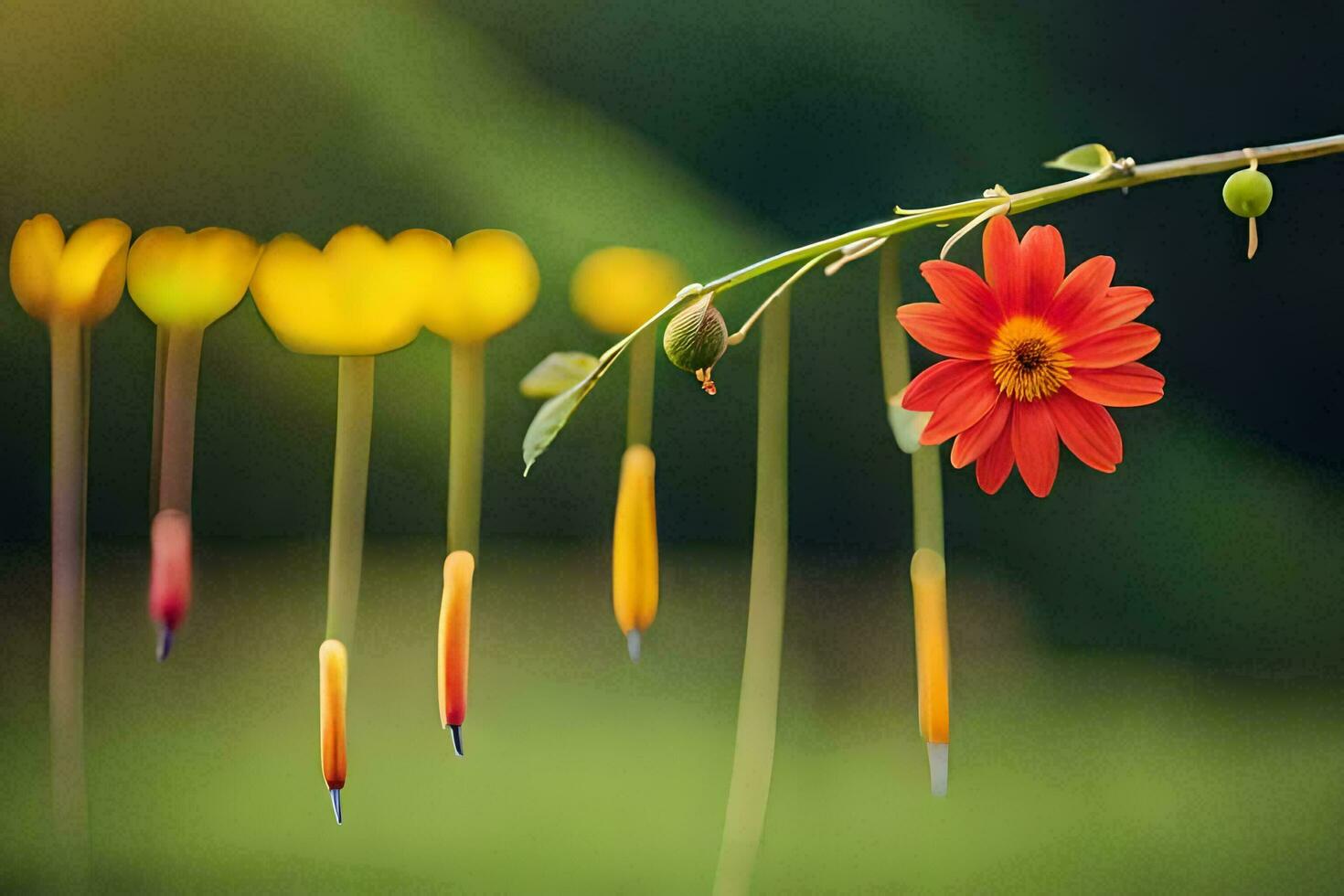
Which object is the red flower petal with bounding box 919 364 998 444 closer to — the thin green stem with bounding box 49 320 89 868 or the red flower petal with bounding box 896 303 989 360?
the red flower petal with bounding box 896 303 989 360

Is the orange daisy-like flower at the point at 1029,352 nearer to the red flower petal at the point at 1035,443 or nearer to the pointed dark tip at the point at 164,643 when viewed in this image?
the red flower petal at the point at 1035,443

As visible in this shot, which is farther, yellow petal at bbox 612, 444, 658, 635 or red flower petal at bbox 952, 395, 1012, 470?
yellow petal at bbox 612, 444, 658, 635

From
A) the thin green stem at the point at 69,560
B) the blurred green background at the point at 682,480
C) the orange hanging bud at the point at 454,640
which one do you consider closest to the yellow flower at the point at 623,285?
the blurred green background at the point at 682,480

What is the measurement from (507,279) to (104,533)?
21 cm

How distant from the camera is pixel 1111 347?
34 centimetres

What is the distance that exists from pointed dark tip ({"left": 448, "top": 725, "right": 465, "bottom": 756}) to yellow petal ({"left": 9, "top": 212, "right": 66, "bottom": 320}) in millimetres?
259

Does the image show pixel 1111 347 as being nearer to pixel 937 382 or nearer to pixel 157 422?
pixel 937 382

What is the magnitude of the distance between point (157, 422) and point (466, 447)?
0.45 feet

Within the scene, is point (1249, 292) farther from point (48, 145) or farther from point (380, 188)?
point (48, 145)

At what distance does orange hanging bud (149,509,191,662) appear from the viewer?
0.47 m

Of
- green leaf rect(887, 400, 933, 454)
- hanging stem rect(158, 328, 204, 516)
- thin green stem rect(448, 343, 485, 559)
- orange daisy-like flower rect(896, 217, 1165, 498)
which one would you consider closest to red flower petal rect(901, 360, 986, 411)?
orange daisy-like flower rect(896, 217, 1165, 498)

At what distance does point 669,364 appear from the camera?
475mm

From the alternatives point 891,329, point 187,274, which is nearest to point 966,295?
point 891,329

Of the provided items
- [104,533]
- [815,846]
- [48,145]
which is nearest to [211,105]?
[48,145]
